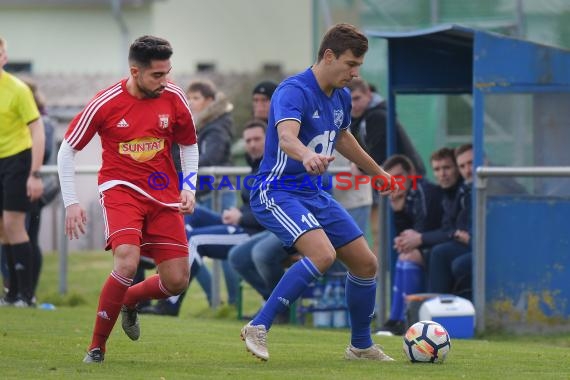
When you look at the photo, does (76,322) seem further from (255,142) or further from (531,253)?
(531,253)

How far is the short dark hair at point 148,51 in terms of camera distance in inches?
336

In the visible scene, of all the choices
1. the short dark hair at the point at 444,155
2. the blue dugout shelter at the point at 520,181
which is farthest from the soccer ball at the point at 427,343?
the short dark hair at the point at 444,155

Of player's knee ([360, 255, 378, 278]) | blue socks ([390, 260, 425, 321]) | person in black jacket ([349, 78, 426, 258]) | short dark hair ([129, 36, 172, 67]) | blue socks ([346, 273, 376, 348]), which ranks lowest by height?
blue socks ([390, 260, 425, 321])

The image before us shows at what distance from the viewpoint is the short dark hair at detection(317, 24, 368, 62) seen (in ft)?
27.9

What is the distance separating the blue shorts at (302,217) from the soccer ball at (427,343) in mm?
738

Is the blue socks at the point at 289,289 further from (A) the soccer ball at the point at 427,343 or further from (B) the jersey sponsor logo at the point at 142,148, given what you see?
(B) the jersey sponsor logo at the point at 142,148

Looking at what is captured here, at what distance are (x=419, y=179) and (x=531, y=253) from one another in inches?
58.5

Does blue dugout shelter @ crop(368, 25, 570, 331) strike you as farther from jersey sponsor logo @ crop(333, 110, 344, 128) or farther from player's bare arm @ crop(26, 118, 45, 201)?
player's bare arm @ crop(26, 118, 45, 201)

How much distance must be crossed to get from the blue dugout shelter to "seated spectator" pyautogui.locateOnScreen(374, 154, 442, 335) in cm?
73

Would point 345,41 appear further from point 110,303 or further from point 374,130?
point 374,130

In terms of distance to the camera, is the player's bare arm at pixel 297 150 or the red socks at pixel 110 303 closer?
the player's bare arm at pixel 297 150

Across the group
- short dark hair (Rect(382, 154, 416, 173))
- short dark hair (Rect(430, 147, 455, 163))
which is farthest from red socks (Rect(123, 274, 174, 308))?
short dark hair (Rect(430, 147, 455, 163))

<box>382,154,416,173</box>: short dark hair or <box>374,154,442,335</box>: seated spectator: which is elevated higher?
<box>382,154,416,173</box>: short dark hair

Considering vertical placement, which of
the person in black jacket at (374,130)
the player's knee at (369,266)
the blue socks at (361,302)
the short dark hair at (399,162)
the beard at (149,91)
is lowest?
the blue socks at (361,302)
